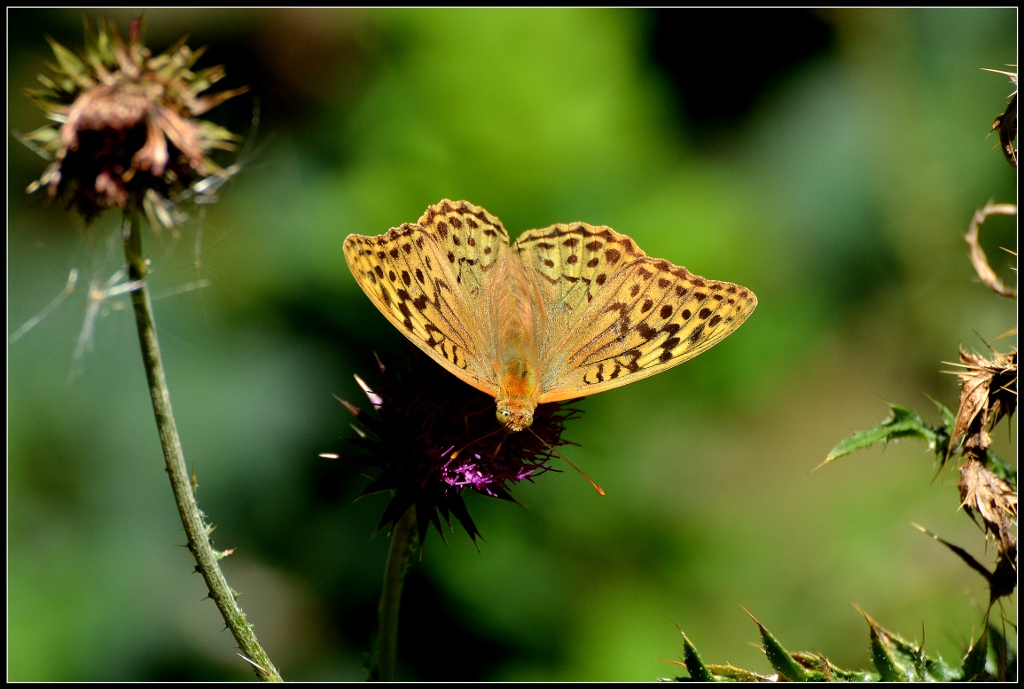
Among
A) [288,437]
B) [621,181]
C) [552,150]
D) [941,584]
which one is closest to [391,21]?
[552,150]

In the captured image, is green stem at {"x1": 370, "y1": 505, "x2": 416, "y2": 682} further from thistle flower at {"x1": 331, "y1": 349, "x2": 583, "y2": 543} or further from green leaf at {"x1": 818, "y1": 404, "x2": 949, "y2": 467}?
green leaf at {"x1": 818, "y1": 404, "x2": 949, "y2": 467}

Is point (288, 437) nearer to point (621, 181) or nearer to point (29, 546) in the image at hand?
point (29, 546)

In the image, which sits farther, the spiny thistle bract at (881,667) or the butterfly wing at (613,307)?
the butterfly wing at (613,307)

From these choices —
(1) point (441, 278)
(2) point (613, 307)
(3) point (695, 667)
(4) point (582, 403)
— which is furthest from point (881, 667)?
(4) point (582, 403)

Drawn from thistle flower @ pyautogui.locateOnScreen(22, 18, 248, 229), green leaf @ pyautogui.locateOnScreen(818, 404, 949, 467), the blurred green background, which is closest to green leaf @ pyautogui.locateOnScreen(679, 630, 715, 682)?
green leaf @ pyautogui.locateOnScreen(818, 404, 949, 467)

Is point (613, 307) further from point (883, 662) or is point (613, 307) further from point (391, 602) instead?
point (883, 662)

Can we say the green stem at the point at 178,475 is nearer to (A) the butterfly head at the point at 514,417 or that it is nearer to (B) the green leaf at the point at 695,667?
(A) the butterfly head at the point at 514,417

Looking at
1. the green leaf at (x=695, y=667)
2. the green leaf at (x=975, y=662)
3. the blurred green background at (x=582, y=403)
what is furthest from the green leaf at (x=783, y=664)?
the blurred green background at (x=582, y=403)
